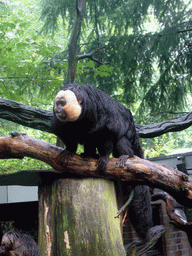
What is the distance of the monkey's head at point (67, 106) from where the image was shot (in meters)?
1.88

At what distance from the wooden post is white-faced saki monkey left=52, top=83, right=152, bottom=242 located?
0.23 meters

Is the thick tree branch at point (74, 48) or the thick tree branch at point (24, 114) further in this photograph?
the thick tree branch at point (74, 48)

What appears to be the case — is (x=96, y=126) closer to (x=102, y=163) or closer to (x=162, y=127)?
(x=102, y=163)

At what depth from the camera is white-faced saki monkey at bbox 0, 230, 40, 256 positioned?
4.96ft

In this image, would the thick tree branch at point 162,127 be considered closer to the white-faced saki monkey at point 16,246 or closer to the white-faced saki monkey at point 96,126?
the white-faced saki monkey at point 96,126

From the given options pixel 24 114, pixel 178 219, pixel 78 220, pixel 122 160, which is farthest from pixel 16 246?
pixel 178 219

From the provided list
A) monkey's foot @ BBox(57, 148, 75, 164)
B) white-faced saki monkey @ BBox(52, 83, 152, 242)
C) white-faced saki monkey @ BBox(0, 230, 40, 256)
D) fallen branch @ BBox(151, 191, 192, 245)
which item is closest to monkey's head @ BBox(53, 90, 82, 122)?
white-faced saki monkey @ BBox(52, 83, 152, 242)

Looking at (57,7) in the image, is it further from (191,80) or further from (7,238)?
(7,238)

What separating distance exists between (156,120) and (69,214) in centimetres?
434

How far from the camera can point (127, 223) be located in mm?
5457

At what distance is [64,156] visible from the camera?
2336 millimetres

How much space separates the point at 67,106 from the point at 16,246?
90 cm

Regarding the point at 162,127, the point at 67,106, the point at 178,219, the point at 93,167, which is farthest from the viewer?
the point at 162,127

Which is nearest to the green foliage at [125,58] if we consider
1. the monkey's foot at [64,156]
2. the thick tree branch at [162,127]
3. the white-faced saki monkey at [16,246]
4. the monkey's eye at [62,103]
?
the thick tree branch at [162,127]
